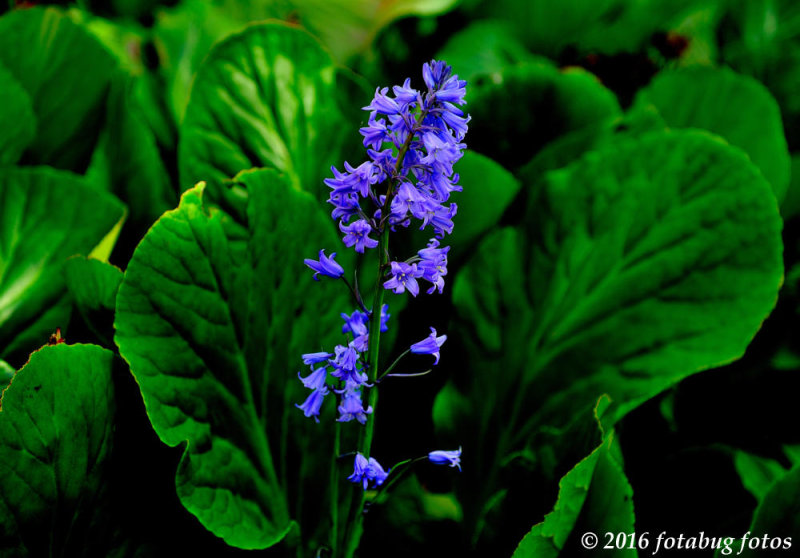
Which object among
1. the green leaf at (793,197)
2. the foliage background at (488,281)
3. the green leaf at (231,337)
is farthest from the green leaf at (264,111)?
the green leaf at (793,197)

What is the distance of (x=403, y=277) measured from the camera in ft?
1.35

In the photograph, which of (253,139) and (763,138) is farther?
(763,138)

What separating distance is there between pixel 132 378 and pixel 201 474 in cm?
10

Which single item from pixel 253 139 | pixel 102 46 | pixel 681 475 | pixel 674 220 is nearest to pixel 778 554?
pixel 681 475

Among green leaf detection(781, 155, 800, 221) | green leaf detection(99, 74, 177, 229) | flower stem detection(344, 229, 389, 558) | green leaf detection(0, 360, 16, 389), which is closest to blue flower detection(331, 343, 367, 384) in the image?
flower stem detection(344, 229, 389, 558)

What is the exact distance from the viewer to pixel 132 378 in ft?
1.81

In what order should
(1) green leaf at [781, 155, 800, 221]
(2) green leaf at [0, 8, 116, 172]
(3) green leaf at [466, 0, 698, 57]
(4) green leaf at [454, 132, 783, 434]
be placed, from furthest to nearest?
(3) green leaf at [466, 0, 698, 57]
(1) green leaf at [781, 155, 800, 221]
(2) green leaf at [0, 8, 116, 172]
(4) green leaf at [454, 132, 783, 434]

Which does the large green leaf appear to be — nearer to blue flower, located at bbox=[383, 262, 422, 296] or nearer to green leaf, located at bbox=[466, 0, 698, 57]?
blue flower, located at bbox=[383, 262, 422, 296]

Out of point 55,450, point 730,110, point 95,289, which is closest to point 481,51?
point 730,110

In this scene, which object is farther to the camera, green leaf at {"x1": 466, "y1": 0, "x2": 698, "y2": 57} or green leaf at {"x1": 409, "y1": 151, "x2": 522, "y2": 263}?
green leaf at {"x1": 466, "y1": 0, "x2": 698, "y2": 57}

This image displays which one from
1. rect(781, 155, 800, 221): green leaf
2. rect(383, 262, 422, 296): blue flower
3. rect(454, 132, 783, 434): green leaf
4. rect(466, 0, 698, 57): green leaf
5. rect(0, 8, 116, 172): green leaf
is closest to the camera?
rect(383, 262, 422, 296): blue flower

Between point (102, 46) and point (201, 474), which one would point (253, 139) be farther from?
point (201, 474)

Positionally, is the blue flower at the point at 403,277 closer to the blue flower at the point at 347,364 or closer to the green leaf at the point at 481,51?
the blue flower at the point at 347,364

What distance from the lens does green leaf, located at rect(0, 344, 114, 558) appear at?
46 centimetres
